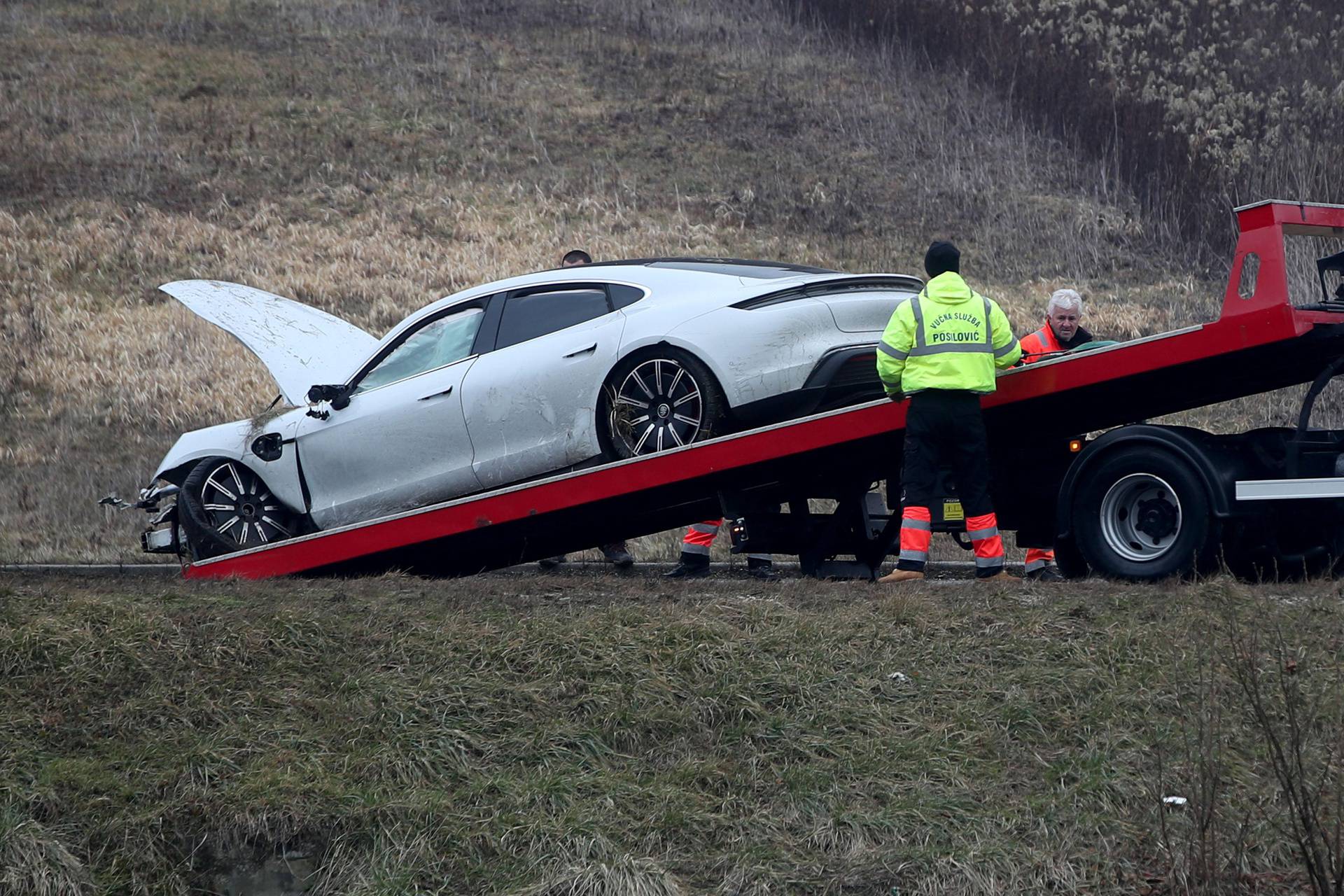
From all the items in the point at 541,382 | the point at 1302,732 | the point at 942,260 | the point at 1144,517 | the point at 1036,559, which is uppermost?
the point at 942,260

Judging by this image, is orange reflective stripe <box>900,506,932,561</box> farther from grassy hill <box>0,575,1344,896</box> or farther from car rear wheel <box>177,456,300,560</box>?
car rear wheel <box>177,456,300,560</box>

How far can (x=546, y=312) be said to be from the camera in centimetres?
808

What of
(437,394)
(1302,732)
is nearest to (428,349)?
(437,394)

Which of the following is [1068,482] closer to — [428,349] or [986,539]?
[986,539]

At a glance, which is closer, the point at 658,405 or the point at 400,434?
the point at 658,405

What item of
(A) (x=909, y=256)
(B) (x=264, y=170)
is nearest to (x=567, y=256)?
(A) (x=909, y=256)

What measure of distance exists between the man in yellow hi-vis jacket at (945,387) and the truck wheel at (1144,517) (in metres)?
0.50

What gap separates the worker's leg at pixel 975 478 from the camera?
23.3 ft

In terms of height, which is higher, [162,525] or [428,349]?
[428,349]

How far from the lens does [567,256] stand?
9.45 metres

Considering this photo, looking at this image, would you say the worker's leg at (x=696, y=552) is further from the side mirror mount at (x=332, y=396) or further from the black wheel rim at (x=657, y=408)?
the side mirror mount at (x=332, y=396)

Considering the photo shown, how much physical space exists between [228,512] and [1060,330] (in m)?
5.09

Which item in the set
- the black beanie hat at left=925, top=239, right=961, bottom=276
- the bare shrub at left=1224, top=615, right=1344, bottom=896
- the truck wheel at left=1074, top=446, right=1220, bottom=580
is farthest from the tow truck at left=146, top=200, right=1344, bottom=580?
the bare shrub at left=1224, top=615, right=1344, bottom=896

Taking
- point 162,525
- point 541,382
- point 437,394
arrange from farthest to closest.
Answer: point 162,525, point 437,394, point 541,382
